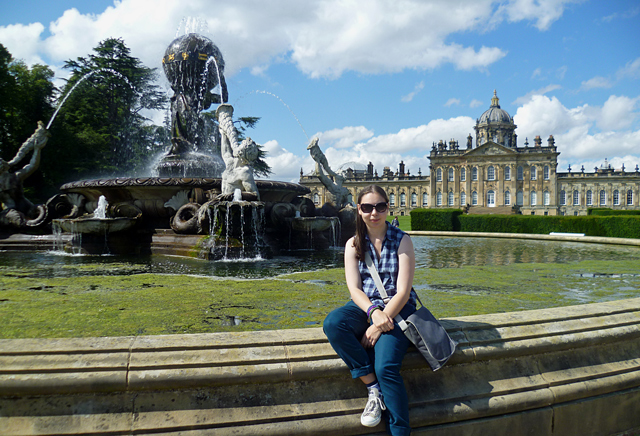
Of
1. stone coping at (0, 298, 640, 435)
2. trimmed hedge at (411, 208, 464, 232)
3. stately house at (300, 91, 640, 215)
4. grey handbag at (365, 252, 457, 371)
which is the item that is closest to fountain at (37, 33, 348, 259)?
stone coping at (0, 298, 640, 435)

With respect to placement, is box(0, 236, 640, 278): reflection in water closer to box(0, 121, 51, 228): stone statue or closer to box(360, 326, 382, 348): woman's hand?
box(0, 121, 51, 228): stone statue

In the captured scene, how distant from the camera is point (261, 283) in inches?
193

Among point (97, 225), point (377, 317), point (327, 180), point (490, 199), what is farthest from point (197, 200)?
point (490, 199)

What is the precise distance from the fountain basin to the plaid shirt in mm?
7403

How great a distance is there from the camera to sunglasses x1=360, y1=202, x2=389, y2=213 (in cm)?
233

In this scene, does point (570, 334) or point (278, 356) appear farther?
point (570, 334)

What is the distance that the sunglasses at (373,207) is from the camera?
2.33 meters

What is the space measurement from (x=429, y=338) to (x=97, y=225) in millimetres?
7951

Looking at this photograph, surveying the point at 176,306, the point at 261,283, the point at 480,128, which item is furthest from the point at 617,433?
the point at 480,128

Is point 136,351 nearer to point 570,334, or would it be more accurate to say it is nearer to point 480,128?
point 570,334

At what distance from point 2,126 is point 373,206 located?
27360mm

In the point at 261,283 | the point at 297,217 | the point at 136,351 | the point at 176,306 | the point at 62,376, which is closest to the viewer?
the point at 62,376

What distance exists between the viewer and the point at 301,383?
192cm

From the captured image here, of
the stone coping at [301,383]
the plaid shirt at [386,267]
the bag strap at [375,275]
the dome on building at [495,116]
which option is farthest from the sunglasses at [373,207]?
the dome on building at [495,116]
